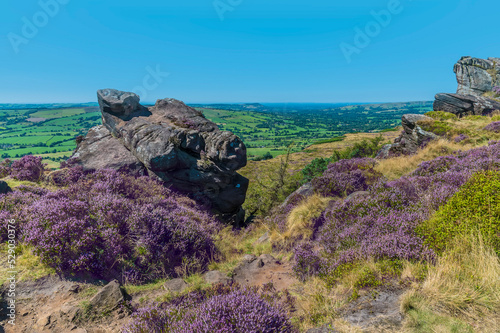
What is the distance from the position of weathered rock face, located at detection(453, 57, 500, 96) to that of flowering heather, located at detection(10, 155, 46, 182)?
5666 cm

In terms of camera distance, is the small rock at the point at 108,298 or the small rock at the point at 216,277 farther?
the small rock at the point at 216,277

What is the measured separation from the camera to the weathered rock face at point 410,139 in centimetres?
2125

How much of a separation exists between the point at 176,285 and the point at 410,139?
2420 cm

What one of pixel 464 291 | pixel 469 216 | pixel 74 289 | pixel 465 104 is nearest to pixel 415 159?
pixel 469 216

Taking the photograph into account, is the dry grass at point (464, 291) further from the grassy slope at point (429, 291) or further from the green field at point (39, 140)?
the green field at point (39, 140)

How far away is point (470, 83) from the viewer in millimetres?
41406

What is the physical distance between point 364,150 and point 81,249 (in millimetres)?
30002

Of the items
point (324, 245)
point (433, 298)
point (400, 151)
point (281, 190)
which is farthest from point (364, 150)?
point (433, 298)

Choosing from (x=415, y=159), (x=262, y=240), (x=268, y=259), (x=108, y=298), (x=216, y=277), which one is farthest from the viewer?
(x=415, y=159)

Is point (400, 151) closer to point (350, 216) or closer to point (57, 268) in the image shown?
point (350, 216)

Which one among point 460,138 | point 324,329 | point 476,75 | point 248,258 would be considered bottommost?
point 248,258

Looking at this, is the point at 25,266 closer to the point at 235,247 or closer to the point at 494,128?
the point at 235,247

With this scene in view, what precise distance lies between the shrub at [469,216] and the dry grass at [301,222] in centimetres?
478

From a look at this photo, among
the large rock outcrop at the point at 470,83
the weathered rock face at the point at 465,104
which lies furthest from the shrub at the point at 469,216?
the large rock outcrop at the point at 470,83
